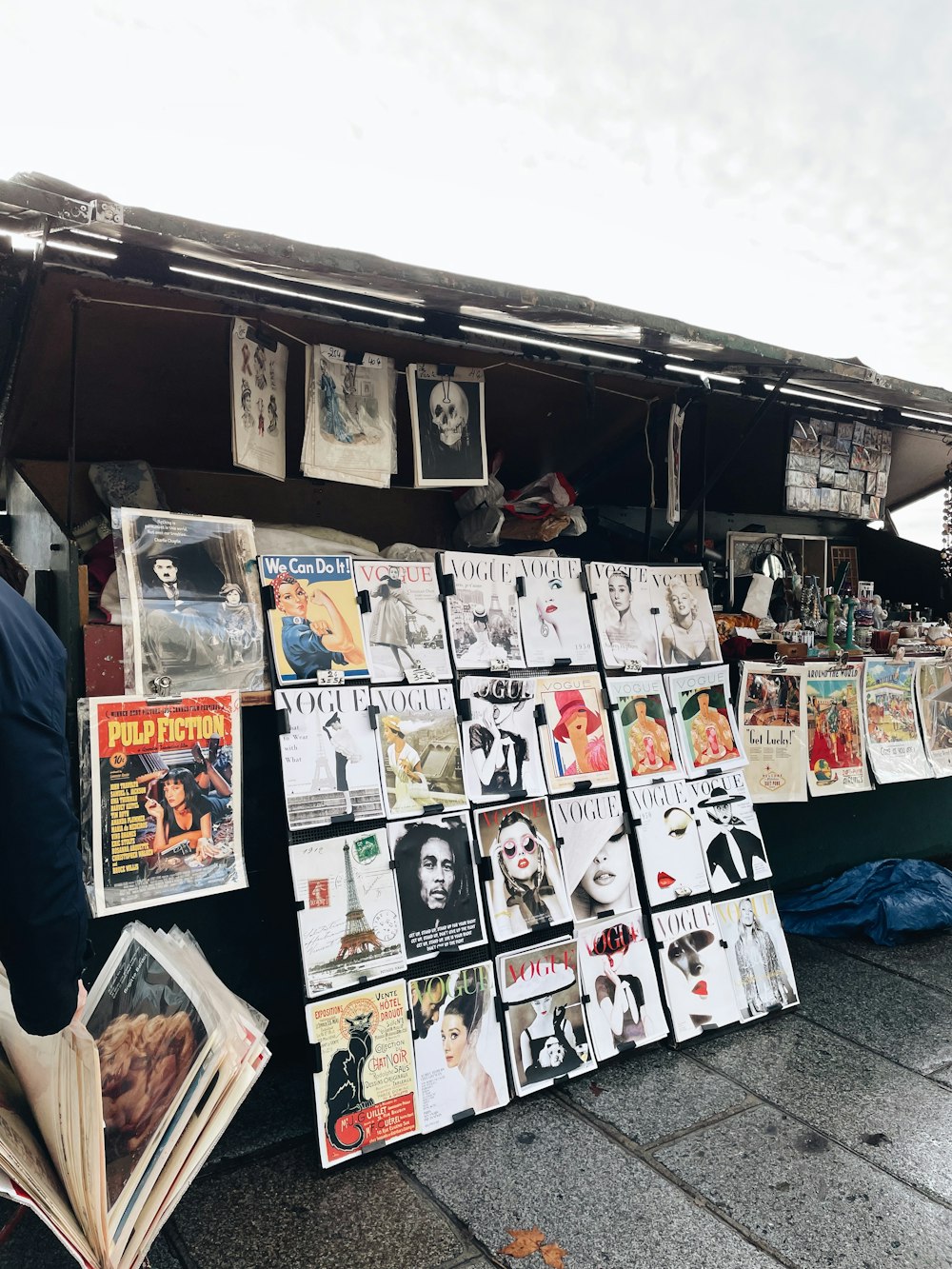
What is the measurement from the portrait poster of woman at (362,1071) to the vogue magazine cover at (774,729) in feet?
7.51

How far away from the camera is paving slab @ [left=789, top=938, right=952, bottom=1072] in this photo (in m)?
3.69

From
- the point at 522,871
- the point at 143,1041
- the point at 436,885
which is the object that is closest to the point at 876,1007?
the point at 522,871

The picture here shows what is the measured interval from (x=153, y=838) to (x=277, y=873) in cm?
85

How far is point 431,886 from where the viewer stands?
325 cm

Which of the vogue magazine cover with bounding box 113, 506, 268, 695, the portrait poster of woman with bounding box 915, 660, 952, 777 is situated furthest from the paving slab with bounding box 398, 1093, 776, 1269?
the portrait poster of woman with bounding box 915, 660, 952, 777

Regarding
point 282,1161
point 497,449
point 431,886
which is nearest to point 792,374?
point 497,449

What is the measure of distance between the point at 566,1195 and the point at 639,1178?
258 millimetres

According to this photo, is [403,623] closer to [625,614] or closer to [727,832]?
[625,614]

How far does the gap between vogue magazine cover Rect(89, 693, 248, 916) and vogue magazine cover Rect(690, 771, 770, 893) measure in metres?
2.10

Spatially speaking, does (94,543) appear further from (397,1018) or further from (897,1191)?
(897,1191)

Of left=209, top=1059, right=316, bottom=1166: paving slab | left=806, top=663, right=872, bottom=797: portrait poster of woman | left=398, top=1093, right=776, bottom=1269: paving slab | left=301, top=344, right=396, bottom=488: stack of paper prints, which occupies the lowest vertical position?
left=398, top=1093, right=776, bottom=1269: paving slab

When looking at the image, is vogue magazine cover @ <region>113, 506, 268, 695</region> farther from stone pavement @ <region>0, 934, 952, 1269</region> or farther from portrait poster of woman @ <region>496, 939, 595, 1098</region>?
stone pavement @ <region>0, 934, 952, 1269</region>

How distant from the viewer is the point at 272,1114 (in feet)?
10.5

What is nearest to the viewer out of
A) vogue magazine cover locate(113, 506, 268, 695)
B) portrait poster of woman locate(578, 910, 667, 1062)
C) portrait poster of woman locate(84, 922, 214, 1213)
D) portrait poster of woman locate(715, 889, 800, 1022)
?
Result: portrait poster of woman locate(84, 922, 214, 1213)
